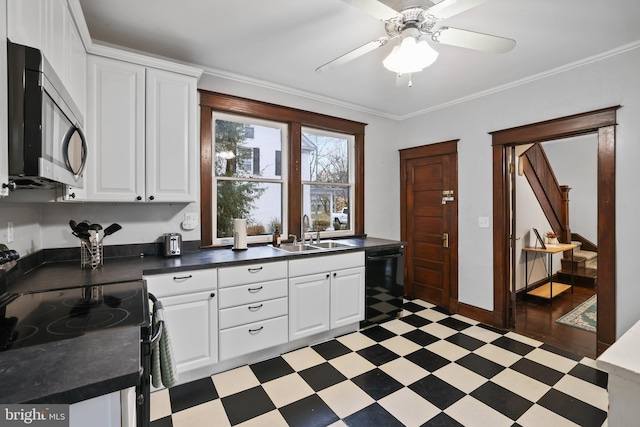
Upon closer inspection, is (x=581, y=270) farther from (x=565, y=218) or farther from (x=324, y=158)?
(x=324, y=158)

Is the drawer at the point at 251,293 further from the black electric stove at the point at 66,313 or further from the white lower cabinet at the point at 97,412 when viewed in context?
the white lower cabinet at the point at 97,412

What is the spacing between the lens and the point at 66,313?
1249 millimetres

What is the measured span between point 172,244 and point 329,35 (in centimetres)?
207

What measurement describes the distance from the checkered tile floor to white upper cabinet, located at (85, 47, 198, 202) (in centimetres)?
151

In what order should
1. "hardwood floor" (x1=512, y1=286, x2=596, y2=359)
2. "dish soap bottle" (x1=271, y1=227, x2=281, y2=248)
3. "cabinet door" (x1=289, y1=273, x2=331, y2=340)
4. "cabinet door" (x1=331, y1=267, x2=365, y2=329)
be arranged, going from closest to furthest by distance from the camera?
"cabinet door" (x1=289, y1=273, x2=331, y2=340), "hardwood floor" (x1=512, y1=286, x2=596, y2=359), "cabinet door" (x1=331, y1=267, x2=365, y2=329), "dish soap bottle" (x1=271, y1=227, x2=281, y2=248)

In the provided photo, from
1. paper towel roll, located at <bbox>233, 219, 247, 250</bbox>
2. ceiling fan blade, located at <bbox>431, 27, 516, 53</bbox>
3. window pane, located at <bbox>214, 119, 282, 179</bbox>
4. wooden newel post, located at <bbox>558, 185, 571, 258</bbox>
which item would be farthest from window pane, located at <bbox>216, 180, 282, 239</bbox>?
wooden newel post, located at <bbox>558, 185, 571, 258</bbox>

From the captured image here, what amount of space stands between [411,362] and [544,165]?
12.6 ft

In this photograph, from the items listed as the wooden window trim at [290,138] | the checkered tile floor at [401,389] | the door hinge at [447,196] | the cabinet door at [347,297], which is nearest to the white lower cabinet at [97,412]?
the checkered tile floor at [401,389]

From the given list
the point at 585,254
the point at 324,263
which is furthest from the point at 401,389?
the point at 585,254

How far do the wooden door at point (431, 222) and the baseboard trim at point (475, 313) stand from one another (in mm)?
87

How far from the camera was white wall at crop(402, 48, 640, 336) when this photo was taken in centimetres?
240

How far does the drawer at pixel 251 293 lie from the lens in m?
2.34

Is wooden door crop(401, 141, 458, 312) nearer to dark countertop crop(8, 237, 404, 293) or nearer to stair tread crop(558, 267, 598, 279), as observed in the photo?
dark countertop crop(8, 237, 404, 293)

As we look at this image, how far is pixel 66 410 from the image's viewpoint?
702 mm
